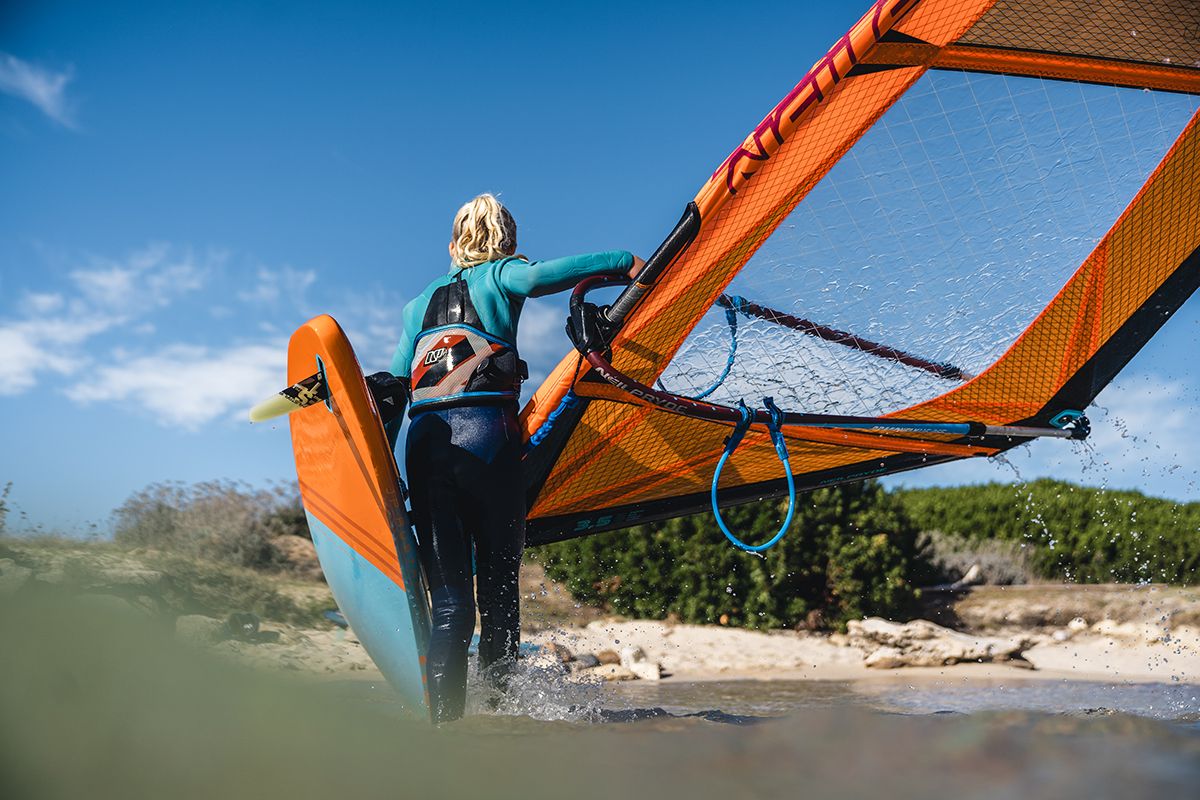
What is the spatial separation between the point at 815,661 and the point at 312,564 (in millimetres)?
4149

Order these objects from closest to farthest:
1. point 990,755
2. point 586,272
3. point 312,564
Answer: point 990,755 < point 586,272 < point 312,564

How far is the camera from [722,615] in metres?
7.65

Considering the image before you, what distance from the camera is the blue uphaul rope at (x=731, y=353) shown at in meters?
3.49

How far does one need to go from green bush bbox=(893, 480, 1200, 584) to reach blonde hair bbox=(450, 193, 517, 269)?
20.7 feet

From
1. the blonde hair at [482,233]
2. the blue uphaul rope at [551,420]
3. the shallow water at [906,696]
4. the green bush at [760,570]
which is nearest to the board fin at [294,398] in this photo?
the blonde hair at [482,233]

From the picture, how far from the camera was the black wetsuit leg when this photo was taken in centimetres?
276

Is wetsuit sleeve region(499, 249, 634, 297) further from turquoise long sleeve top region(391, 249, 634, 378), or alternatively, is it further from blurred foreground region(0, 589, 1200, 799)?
blurred foreground region(0, 589, 1200, 799)

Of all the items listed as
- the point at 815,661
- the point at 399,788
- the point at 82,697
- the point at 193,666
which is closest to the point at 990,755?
the point at 399,788

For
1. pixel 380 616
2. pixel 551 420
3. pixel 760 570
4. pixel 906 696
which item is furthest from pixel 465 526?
pixel 760 570

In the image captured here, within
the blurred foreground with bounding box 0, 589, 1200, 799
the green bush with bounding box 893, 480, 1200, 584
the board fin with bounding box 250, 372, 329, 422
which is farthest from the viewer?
the green bush with bounding box 893, 480, 1200, 584

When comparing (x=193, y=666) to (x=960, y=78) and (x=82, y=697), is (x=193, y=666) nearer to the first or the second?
(x=82, y=697)

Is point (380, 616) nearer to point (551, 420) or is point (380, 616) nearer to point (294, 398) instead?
point (294, 398)

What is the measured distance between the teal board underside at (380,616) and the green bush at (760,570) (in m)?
4.68

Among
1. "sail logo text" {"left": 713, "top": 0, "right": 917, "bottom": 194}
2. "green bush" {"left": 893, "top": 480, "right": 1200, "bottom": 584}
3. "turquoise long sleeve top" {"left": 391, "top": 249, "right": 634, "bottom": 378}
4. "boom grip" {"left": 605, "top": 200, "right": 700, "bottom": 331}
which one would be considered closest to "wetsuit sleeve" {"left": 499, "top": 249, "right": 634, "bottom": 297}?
"turquoise long sleeve top" {"left": 391, "top": 249, "right": 634, "bottom": 378}
